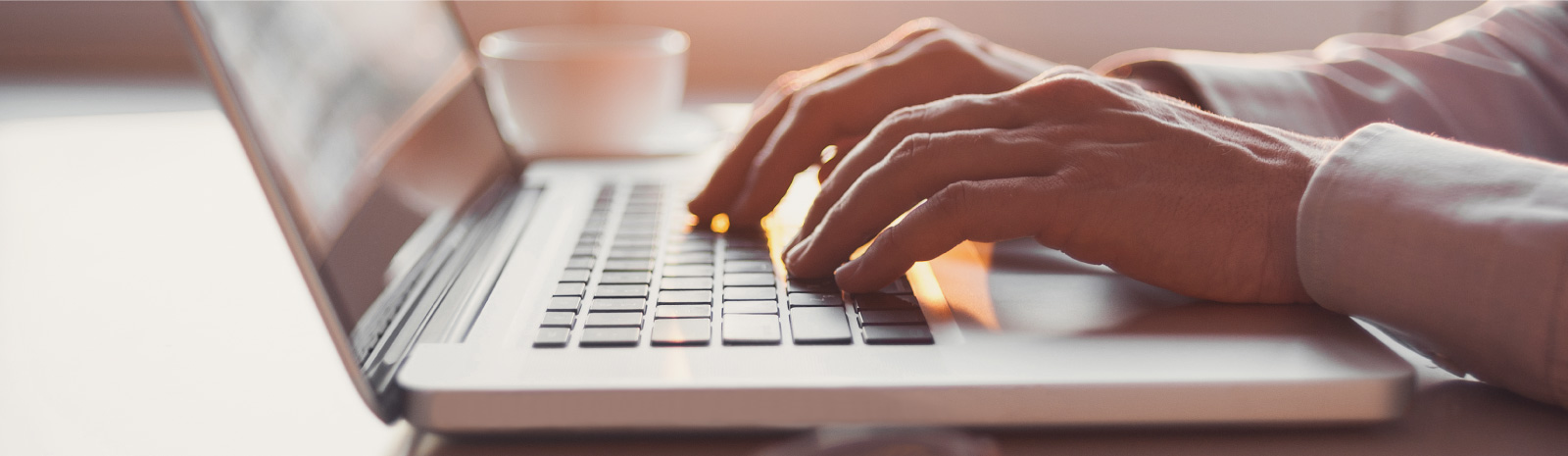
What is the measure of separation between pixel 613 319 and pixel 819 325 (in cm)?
8

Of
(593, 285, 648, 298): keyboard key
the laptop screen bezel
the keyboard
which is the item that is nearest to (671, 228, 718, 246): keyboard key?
the keyboard

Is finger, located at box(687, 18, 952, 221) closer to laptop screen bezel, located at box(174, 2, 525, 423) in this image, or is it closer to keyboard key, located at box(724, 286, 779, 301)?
keyboard key, located at box(724, 286, 779, 301)

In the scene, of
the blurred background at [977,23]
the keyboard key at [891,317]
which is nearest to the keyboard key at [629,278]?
the keyboard key at [891,317]

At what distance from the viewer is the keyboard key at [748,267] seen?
1.43 feet

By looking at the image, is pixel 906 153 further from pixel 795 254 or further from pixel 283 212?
pixel 283 212

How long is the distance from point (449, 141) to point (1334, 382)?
0.49 metres

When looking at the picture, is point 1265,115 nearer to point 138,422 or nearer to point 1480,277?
point 1480,277

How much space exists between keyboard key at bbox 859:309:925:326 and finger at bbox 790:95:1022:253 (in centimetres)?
10

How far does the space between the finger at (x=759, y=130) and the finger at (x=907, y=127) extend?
102 mm

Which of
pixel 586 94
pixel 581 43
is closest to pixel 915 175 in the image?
pixel 586 94

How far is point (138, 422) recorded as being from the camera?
323 millimetres

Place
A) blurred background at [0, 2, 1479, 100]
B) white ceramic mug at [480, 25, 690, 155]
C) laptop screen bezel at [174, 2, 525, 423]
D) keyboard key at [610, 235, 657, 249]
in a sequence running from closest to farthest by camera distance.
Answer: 1. laptop screen bezel at [174, 2, 525, 423]
2. keyboard key at [610, 235, 657, 249]
3. white ceramic mug at [480, 25, 690, 155]
4. blurred background at [0, 2, 1479, 100]

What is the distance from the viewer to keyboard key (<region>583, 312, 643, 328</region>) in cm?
34

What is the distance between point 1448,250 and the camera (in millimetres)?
326
